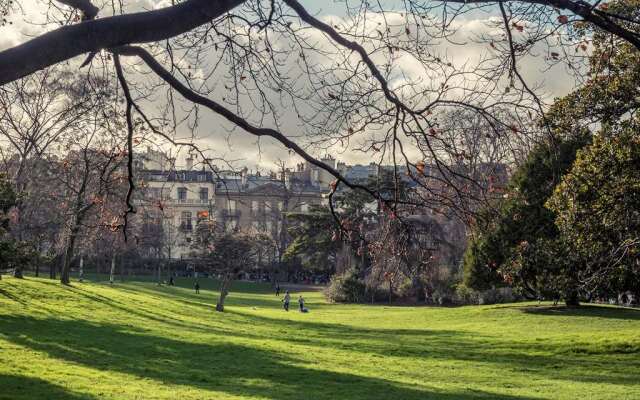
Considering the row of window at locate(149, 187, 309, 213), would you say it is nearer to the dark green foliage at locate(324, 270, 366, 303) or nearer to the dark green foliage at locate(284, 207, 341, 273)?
the dark green foliage at locate(284, 207, 341, 273)

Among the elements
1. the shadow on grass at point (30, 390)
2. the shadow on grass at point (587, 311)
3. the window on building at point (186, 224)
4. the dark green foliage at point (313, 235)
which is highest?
the window on building at point (186, 224)

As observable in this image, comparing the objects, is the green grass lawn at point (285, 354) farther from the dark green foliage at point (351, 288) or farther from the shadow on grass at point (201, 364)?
the dark green foliage at point (351, 288)

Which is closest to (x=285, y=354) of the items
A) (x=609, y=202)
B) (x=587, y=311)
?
(x=609, y=202)

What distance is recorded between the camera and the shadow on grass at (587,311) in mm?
35594

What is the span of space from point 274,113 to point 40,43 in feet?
11.0

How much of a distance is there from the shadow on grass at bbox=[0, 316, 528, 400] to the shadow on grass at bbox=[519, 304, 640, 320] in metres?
19.9

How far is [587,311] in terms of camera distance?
37.4m

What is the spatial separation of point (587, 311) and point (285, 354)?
21188 mm

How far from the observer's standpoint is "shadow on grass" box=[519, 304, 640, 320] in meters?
35.6

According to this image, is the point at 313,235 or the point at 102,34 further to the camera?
the point at 313,235

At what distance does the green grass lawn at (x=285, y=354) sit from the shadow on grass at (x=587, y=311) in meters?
0.17

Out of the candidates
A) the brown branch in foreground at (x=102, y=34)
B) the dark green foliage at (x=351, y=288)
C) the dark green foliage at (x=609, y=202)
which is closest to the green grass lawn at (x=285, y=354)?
the dark green foliage at (x=609, y=202)

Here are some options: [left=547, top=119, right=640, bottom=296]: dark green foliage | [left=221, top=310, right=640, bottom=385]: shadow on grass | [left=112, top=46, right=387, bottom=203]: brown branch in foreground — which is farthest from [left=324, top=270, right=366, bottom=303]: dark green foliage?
[left=112, top=46, right=387, bottom=203]: brown branch in foreground

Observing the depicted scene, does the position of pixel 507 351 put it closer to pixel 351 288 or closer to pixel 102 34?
pixel 102 34
